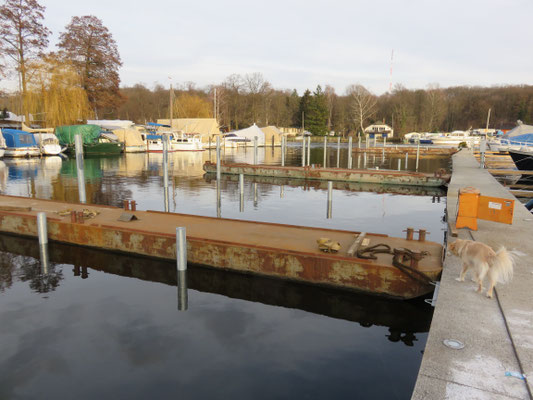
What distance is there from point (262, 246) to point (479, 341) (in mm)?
5281

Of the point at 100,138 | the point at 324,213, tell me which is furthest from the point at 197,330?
the point at 100,138

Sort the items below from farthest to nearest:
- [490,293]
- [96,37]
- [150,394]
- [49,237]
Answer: [96,37], [49,237], [490,293], [150,394]

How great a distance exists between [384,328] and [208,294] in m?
4.10

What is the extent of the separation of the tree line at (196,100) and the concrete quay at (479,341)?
6043 cm

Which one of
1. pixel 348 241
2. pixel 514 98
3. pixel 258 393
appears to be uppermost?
pixel 514 98

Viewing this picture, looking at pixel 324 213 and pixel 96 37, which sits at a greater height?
pixel 96 37

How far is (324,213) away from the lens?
18.8m

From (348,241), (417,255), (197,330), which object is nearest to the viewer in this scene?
(197,330)

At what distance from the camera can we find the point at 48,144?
51281mm

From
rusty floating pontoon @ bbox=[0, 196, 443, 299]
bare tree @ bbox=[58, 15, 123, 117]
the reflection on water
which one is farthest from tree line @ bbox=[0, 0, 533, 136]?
rusty floating pontoon @ bbox=[0, 196, 443, 299]

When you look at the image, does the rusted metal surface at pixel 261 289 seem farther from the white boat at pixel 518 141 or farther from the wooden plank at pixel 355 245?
the white boat at pixel 518 141

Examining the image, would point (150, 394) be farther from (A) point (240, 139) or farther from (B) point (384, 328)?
(A) point (240, 139)

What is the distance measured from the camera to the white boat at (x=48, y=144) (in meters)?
51.2

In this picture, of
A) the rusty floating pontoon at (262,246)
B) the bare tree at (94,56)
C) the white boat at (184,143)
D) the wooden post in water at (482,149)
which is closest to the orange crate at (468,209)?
the rusty floating pontoon at (262,246)
